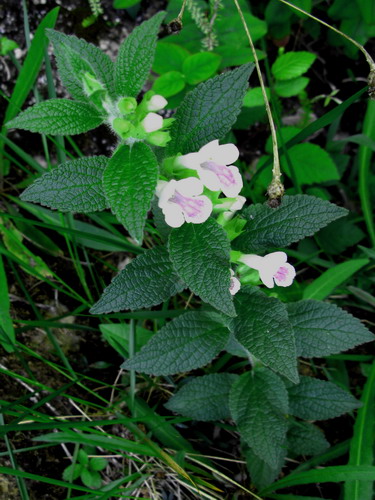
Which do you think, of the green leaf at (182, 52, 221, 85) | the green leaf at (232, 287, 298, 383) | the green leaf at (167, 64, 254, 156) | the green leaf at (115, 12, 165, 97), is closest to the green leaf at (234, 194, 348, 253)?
the green leaf at (232, 287, 298, 383)

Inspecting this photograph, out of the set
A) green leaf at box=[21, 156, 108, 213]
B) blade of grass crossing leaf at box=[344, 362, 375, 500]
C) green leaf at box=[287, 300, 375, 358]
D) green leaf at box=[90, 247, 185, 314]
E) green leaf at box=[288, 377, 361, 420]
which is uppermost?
green leaf at box=[21, 156, 108, 213]

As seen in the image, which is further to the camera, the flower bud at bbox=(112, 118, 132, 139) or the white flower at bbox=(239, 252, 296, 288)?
the white flower at bbox=(239, 252, 296, 288)

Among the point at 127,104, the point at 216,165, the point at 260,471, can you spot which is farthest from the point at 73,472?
the point at 127,104

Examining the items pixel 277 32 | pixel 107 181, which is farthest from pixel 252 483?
pixel 277 32

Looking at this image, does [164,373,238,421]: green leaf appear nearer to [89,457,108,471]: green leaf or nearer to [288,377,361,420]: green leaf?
[288,377,361,420]: green leaf

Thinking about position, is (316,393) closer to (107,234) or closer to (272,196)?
(272,196)

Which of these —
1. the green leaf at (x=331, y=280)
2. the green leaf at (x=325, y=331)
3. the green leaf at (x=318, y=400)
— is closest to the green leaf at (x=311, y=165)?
the green leaf at (x=331, y=280)

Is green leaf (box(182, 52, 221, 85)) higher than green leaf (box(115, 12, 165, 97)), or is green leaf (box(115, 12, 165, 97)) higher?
green leaf (box(115, 12, 165, 97))

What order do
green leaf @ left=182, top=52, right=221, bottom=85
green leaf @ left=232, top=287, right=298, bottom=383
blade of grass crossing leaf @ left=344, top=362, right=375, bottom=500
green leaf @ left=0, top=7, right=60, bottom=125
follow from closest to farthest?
green leaf @ left=232, top=287, right=298, bottom=383
blade of grass crossing leaf @ left=344, top=362, right=375, bottom=500
green leaf @ left=0, top=7, right=60, bottom=125
green leaf @ left=182, top=52, right=221, bottom=85

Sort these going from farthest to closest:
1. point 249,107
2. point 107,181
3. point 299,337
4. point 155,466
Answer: point 249,107 < point 155,466 < point 299,337 < point 107,181
